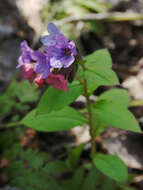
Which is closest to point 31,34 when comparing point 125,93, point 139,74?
point 139,74

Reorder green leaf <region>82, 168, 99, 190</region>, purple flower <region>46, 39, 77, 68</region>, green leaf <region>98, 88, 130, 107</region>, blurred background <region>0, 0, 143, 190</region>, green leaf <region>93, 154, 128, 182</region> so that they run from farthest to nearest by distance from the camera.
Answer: blurred background <region>0, 0, 143, 190</region> < green leaf <region>82, 168, 99, 190</region> < green leaf <region>98, 88, 130, 107</region> < green leaf <region>93, 154, 128, 182</region> < purple flower <region>46, 39, 77, 68</region>

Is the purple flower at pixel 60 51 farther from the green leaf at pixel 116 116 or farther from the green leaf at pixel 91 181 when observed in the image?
the green leaf at pixel 91 181

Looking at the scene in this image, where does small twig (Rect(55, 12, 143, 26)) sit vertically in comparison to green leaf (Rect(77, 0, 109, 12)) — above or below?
below

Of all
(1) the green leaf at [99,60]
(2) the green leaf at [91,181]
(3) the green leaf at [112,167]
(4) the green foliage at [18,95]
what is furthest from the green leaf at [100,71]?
(4) the green foliage at [18,95]

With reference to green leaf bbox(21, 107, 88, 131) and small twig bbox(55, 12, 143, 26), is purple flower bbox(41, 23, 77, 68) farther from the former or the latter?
small twig bbox(55, 12, 143, 26)

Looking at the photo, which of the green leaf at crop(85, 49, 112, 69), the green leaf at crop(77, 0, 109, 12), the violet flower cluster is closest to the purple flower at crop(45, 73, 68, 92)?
the violet flower cluster

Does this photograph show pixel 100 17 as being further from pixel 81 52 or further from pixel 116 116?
pixel 116 116

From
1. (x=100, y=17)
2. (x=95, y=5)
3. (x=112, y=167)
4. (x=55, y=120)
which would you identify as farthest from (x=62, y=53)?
(x=95, y=5)
